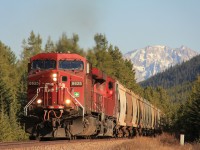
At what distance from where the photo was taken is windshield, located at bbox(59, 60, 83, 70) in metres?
22.4

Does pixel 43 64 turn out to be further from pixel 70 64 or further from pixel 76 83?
pixel 76 83

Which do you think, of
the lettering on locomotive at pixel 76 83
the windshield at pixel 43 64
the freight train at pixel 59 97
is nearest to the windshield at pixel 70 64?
the freight train at pixel 59 97

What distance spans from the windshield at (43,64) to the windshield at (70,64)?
40cm

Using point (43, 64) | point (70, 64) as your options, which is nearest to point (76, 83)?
point (70, 64)

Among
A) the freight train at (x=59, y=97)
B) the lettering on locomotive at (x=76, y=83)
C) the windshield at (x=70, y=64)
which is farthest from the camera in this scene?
the windshield at (x=70, y=64)

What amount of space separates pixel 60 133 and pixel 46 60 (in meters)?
3.78

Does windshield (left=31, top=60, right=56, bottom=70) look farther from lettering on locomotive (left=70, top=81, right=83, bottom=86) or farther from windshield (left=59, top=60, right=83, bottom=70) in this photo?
lettering on locomotive (left=70, top=81, right=83, bottom=86)

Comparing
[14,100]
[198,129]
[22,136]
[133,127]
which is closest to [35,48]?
[14,100]

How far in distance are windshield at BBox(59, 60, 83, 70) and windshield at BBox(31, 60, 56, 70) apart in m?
0.40

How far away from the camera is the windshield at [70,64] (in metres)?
22.4

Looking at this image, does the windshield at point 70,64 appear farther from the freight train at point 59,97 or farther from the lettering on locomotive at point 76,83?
the lettering on locomotive at point 76,83

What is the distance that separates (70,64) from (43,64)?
137 centimetres

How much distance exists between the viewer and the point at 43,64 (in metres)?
22.5

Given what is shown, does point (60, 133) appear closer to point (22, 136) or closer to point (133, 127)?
point (133, 127)
